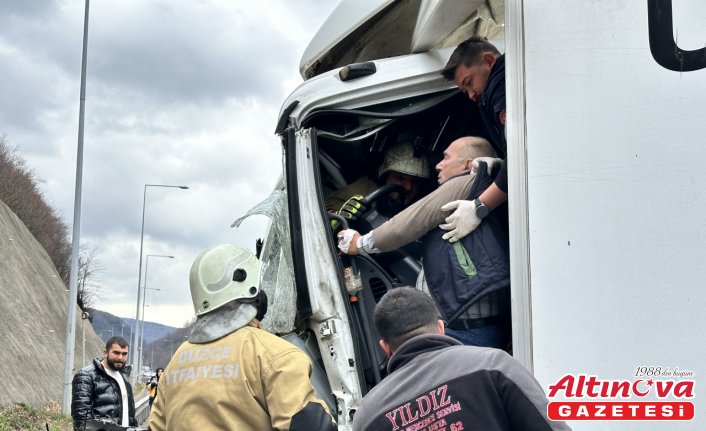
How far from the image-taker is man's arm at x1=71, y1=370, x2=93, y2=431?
631 centimetres

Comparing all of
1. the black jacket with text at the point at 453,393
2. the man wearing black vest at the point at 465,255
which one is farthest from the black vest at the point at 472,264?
the black jacket with text at the point at 453,393

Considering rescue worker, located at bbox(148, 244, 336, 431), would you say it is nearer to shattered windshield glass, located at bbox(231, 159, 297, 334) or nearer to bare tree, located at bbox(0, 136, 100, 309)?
shattered windshield glass, located at bbox(231, 159, 297, 334)

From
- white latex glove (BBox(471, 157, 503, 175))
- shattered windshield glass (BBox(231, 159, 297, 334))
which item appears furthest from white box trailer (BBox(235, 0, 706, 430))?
shattered windshield glass (BBox(231, 159, 297, 334))

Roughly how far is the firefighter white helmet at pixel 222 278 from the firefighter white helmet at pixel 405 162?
133 cm

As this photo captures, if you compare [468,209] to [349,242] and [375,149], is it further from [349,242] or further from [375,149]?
[375,149]

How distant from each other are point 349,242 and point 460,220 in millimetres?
667

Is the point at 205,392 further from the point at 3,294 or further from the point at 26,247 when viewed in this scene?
the point at 26,247

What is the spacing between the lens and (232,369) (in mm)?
2715

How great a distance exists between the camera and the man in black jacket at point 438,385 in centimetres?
198

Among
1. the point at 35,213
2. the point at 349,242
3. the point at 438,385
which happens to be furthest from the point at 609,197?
the point at 35,213

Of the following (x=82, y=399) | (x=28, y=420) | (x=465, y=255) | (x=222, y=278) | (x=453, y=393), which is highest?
(x=465, y=255)

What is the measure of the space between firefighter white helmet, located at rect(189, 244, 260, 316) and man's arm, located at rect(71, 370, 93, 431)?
384 cm

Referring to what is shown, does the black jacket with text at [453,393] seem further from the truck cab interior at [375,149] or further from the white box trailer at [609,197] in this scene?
the truck cab interior at [375,149]

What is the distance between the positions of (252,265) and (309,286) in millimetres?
744
